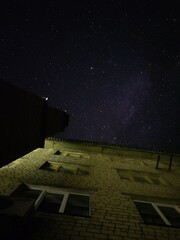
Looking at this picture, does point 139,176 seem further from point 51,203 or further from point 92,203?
point 51,203

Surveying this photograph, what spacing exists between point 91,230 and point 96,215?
0.69 m

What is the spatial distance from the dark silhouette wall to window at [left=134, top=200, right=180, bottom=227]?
4020 mm

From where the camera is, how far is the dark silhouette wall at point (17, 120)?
164 cm

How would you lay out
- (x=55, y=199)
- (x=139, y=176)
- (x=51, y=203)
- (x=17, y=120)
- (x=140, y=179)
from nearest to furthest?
(x=17, y=120), (x=51, y=203), (x=55, y=199), (x=140, y=179), (x=139, y=176)

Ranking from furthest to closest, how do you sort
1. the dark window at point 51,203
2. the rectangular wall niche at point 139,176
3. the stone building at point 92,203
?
the rectangular wall niche at point 139,176 → the dark window at point 51,203 → the stone building at point 92,203

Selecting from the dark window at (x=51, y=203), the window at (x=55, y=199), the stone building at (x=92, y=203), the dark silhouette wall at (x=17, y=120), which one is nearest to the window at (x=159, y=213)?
the stone building at (x=92, y=203)

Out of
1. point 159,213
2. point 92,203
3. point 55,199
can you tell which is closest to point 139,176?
point 159,213

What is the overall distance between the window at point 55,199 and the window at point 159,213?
57.2 inches

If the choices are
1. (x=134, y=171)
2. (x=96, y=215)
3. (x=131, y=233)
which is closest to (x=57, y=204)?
(x=96, y=215)

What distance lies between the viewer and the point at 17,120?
192 cm

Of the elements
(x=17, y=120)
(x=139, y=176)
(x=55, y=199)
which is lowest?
(x=139, y=176)

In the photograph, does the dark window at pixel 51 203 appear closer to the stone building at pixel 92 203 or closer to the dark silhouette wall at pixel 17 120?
the stone building at pixel 92 203

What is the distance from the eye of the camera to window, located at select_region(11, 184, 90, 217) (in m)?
5.62

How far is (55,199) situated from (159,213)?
274 cm
